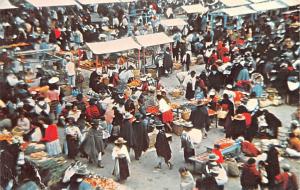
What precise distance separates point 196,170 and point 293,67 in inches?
281

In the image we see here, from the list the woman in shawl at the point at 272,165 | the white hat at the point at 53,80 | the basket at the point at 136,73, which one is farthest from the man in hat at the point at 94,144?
the basket at the point at 136,73

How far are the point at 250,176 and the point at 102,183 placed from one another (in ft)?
11.7

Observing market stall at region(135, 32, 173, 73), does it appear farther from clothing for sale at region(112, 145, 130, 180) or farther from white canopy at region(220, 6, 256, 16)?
clothing for sale at region(112, 145, 130, 180)

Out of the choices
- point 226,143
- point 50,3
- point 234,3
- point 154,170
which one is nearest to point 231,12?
point 234,3

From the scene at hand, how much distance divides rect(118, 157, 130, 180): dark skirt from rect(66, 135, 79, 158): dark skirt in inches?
72.6

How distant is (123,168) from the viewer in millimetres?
11633

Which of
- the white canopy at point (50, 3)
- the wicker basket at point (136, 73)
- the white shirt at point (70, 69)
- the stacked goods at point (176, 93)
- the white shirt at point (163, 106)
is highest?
the white canopy at point (50, 3)

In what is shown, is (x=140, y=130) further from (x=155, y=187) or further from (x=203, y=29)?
(x=203, y=29)

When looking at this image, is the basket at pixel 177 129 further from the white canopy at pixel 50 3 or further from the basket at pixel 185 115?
the white canopy at pixel 50 3

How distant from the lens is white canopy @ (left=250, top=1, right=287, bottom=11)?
2545 centimetres

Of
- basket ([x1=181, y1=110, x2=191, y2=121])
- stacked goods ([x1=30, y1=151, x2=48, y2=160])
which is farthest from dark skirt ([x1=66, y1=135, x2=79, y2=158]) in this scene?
basket ([x1=181, y1=110, x2=191, y2=121])

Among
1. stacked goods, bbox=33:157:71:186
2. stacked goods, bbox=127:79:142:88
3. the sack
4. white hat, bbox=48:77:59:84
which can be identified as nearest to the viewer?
stacked goods, bbox=33:157:71:186

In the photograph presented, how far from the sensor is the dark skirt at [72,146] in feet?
42.0

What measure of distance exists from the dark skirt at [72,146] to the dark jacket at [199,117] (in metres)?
Answer: 3.57
